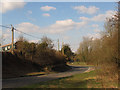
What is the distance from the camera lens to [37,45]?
3017cm

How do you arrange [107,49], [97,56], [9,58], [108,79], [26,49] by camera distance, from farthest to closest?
[26,49], [9,58], [97,56], [107,49], [108,79]

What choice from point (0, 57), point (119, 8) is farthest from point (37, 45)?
point (119, 8)

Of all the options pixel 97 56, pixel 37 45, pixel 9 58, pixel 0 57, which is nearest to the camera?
pixel 97 56

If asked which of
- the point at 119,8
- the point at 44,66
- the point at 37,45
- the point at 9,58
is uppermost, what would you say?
the point at 119,8

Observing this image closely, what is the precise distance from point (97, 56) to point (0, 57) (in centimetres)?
1581

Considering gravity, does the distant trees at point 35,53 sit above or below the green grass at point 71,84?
above

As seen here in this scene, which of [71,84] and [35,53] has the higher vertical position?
[35,53]

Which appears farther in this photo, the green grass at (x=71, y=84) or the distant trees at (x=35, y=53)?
the distant trees at (x=35, y=53)

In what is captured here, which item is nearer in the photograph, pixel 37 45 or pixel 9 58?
pixel 9 58

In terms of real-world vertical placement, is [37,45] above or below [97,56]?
above

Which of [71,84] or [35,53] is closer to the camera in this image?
[71,84]

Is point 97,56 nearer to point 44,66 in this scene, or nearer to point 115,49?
point 115,49

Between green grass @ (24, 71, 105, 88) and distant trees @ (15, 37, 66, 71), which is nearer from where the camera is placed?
green grass @ (24, 71, 105, 88)

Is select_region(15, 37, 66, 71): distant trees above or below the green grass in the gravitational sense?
above
